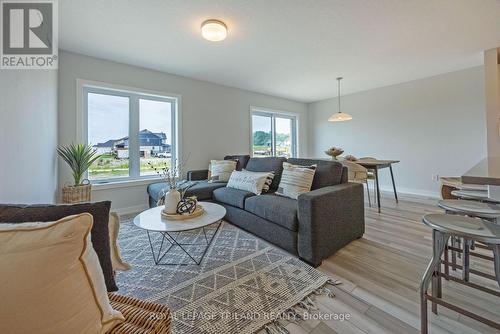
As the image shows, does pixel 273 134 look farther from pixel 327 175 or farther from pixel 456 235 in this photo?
pixel 456 235

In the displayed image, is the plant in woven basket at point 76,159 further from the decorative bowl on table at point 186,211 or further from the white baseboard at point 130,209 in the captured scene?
the decorative bowl on table at point 186,211

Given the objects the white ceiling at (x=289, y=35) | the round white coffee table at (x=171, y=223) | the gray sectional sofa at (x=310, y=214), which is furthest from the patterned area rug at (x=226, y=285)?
the white ceiling at (x=289, y=35)

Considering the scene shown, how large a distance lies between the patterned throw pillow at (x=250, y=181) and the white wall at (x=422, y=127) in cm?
328

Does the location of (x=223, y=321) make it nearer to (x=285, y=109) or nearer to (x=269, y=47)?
(x=269, y=47)

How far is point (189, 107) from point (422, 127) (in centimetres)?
481

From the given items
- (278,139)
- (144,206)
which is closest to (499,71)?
(278,139)

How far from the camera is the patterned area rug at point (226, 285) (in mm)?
1280

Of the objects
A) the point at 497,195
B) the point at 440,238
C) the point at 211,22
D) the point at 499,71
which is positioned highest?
the point at 211,22

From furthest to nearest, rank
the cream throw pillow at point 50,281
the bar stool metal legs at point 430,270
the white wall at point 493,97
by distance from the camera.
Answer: the white wall at point 493,97 < the bar stool metal legs at point 430,270 < the cream throw pillow at point 50,281

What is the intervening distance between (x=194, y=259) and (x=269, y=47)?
9.18 feet

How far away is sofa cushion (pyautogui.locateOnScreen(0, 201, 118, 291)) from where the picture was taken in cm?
81

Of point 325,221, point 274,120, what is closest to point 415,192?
point 274,120

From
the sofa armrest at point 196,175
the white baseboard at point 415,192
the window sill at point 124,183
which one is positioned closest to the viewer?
the window sill at point 124,183

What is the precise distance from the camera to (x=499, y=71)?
3094mm
